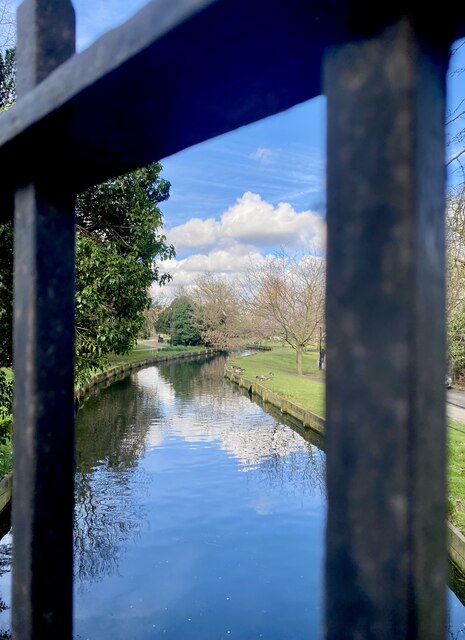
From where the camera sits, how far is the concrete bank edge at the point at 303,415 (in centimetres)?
643

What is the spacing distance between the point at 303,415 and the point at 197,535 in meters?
8.93

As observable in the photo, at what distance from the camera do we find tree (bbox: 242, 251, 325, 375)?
28.4m

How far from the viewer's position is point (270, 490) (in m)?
11.2

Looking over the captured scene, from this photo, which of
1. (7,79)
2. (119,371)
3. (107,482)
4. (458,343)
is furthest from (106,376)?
(7,79)

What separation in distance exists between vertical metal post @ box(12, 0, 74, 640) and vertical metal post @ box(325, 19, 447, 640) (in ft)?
1.35

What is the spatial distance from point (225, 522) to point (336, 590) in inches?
374

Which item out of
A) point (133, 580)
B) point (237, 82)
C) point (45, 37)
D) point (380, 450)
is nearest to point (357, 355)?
point (380, 450)

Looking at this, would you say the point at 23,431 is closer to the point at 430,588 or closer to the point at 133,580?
the point at 430,588

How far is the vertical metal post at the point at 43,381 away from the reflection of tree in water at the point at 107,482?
7.81m

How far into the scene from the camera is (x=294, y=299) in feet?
96.0

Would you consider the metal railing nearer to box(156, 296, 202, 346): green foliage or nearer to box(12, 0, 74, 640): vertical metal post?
box(12, 0, 74, 640): vertical metal post

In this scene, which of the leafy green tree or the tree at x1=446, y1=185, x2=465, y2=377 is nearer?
the tree at x1=446, y1=185, x2=465, y2=377

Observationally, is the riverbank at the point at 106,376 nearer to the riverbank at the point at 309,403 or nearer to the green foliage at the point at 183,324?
the green foliage at the point at 183,324

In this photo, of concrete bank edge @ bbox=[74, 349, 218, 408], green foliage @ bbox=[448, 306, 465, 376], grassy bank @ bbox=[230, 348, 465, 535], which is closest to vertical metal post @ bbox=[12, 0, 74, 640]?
grassy bank @ bbox=[230, 348, 465, 535]
